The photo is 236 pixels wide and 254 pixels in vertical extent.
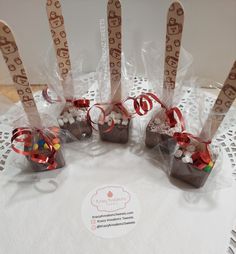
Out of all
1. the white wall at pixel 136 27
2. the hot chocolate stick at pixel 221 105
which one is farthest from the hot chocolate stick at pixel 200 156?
the white wall at pixel 136 27

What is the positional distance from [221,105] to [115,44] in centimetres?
24

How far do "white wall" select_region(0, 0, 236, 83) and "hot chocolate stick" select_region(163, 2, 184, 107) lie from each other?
248 millimetres

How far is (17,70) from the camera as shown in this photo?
1.66ft

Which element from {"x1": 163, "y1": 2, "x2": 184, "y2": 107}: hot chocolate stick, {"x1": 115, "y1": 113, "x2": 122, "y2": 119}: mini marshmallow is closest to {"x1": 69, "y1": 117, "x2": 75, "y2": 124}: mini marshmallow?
{"x1": 115, "y1": 113, "x2": 122, "y2": 119}: mini marshmallow

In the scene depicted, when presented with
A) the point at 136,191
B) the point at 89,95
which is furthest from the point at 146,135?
the point at 89,95

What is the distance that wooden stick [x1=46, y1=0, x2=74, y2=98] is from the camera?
1.72 feet

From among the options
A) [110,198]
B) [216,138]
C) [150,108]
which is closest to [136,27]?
[150,108]

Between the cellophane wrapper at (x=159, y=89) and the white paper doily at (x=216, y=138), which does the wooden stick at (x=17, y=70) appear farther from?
the cellophane wrapper at (x=159, y=89)

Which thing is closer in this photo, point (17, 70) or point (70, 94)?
point (17, 70)

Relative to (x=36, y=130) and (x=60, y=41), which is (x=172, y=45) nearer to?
(x=60, y=41)

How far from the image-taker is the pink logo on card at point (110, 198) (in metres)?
0.58

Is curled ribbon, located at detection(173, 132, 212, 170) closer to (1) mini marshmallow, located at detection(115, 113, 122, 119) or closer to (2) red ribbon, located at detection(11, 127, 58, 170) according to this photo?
(1) mini marshmallow, located at detection(115, 113, 122, 119)

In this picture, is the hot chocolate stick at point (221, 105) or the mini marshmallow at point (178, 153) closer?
the hot chocolate stick at point (221, 105)

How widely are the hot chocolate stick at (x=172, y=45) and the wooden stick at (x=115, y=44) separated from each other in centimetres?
10
